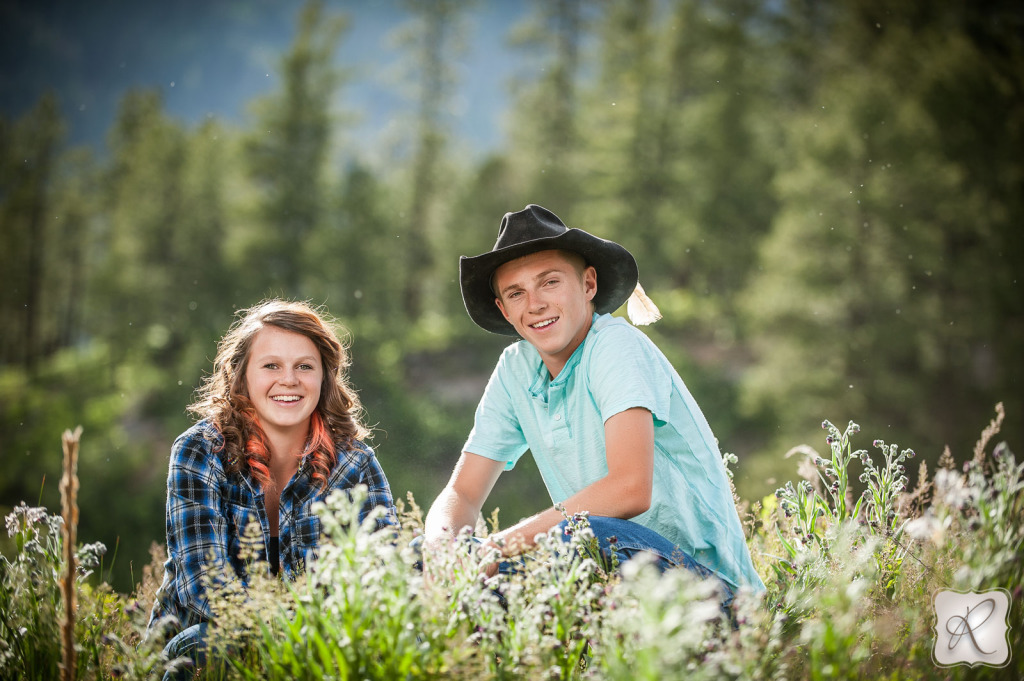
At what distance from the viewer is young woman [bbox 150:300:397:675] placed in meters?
2.33

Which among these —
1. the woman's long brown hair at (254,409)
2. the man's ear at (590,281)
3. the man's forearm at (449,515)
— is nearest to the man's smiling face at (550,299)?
the man's ear at (590,281)

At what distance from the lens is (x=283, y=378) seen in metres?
2.71

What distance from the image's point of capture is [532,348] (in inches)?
113

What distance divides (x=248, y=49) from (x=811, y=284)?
1991 inches

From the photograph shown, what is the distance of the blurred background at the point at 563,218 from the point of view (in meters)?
14.1

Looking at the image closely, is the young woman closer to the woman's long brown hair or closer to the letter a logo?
the woman's long brown hair

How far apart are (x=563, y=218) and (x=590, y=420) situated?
15788 millimetres

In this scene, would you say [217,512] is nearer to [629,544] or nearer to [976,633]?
[629,544]

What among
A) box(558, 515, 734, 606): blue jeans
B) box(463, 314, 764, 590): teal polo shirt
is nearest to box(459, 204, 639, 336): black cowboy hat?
box(463, 314, 764, 590): teal polo shirt

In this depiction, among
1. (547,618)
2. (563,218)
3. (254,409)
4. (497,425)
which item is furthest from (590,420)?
(563,218)

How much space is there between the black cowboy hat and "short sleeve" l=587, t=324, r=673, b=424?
0.31 meters

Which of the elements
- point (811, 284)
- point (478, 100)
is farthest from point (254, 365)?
point (478, 100)

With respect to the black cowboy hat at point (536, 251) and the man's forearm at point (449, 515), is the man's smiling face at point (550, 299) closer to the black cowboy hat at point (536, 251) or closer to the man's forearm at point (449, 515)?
the black cowboy hat at point (536, 251)

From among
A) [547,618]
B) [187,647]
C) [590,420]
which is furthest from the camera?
[590,420]
